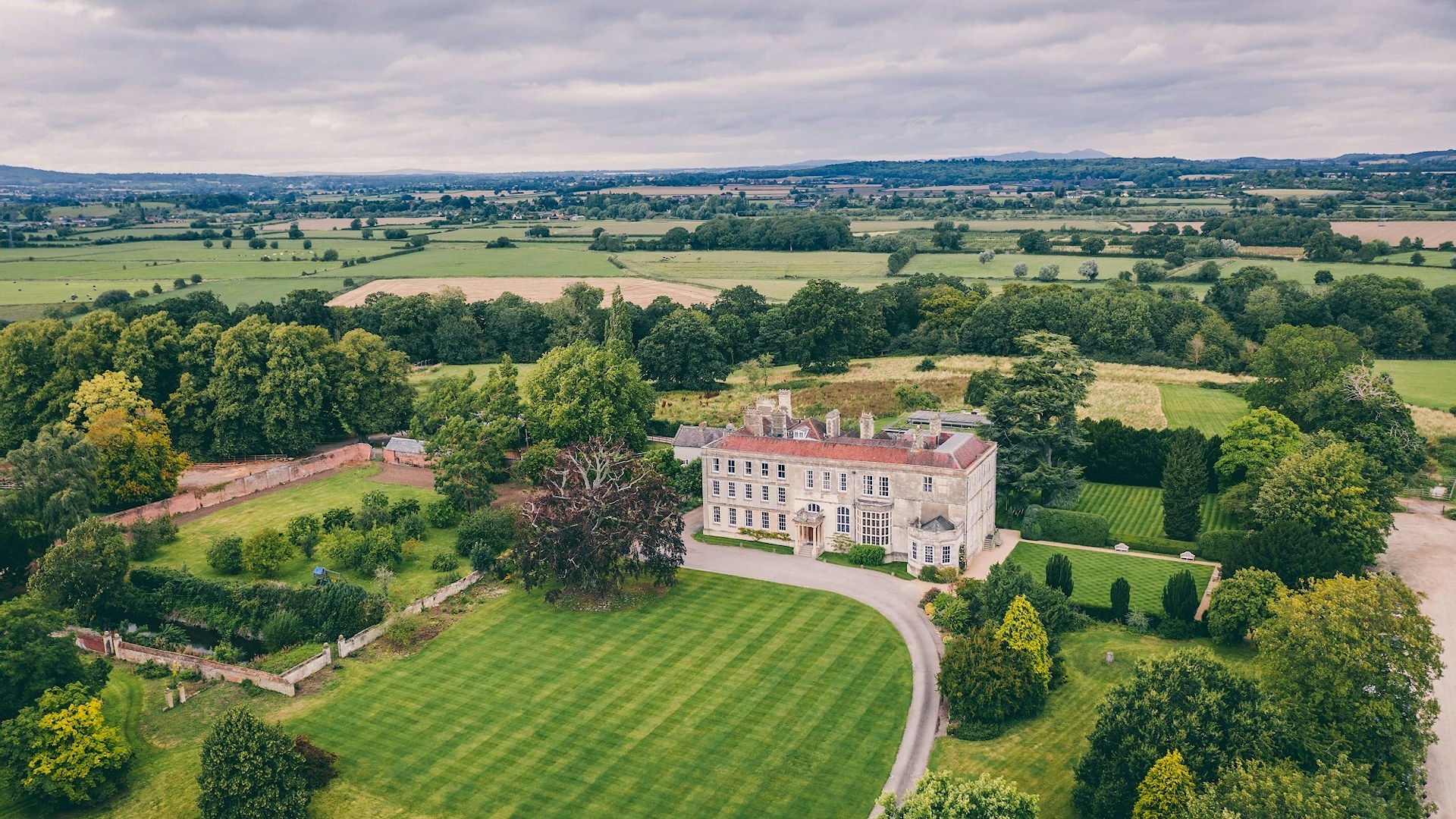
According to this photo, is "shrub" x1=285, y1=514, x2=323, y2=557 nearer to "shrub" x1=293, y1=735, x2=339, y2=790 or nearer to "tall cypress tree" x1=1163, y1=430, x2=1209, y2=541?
"shrub" x1=293, y1=735, x2=339, y2=790

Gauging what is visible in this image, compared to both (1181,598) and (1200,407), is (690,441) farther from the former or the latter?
(1200,407)

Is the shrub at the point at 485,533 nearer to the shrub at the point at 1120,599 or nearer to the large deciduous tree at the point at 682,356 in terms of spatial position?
the shrub at the point at 1120,599

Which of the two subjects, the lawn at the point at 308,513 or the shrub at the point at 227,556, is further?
the shrub at the point at 227,556

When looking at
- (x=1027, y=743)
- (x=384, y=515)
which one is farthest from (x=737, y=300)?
(x=1027, y=743)

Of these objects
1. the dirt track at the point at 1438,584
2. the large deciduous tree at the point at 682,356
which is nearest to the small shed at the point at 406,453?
the large deciduous tree at the point at 682,356

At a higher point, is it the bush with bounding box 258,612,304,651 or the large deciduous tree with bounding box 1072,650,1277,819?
the large deciduous tree with bounding box 1072,650,1277,819

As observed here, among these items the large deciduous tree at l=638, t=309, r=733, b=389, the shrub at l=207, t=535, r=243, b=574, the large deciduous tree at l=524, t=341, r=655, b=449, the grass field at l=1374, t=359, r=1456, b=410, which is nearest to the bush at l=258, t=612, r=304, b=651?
the shrub at l=207, t=535, r=243, b=574
